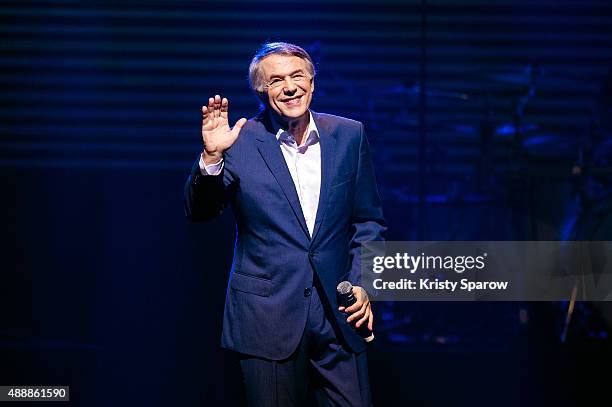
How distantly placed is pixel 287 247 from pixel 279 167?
25 cm

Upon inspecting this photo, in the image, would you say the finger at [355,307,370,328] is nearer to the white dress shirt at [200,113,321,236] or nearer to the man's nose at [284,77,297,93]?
the white dress shirt at [200,113,321,236]

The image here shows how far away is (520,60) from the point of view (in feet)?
22.3

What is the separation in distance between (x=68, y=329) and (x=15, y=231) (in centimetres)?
91

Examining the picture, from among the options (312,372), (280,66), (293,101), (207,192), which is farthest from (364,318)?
(280,66)

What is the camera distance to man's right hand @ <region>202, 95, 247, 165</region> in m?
2.64

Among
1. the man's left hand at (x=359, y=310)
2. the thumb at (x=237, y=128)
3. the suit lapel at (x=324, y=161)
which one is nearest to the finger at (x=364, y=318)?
the man's left hand at (x=359, y=310)

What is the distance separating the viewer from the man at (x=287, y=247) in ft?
8.67

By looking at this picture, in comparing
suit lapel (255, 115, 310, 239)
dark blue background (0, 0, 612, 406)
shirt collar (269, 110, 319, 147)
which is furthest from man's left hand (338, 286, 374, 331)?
dark blue background (0, 0, 612, 406)

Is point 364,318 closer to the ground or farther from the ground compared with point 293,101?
closer to the ground

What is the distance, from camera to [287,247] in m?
2.66

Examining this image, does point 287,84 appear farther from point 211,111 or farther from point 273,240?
point 273,240

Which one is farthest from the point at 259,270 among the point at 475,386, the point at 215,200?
the point at 475,386

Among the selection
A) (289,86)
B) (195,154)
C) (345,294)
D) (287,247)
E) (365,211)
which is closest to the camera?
(345,294)

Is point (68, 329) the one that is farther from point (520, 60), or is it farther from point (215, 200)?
point (520, 60)
